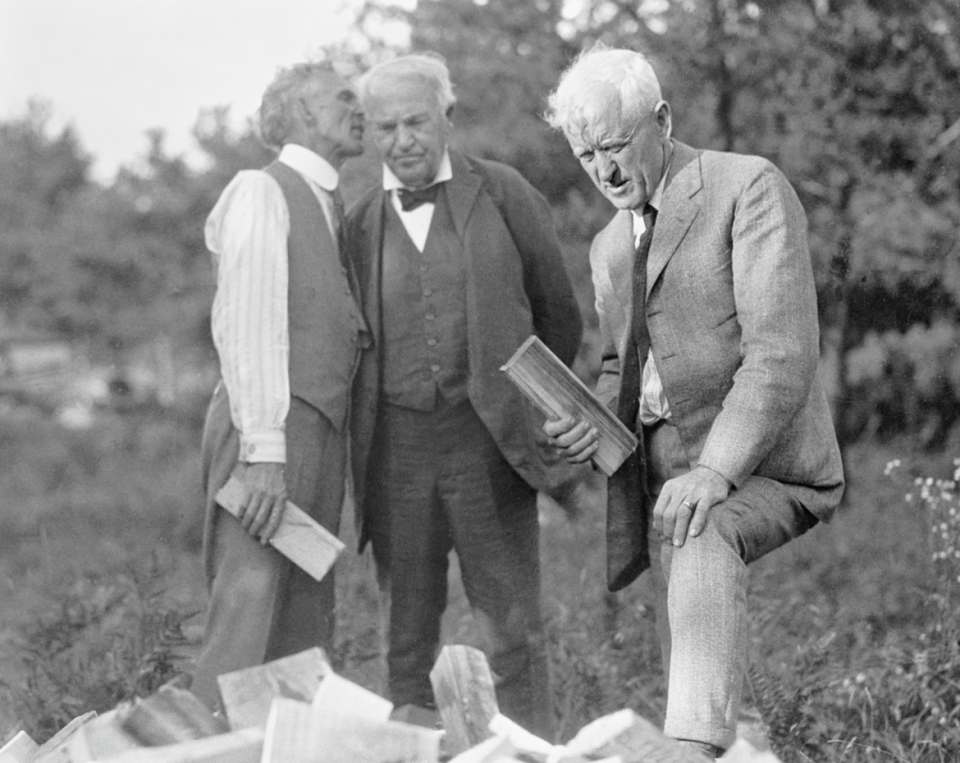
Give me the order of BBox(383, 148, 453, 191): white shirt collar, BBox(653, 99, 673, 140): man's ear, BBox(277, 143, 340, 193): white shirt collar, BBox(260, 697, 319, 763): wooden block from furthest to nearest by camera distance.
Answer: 1. BBox(383, 148, 453, 191): white shirt collar
2. BBox(277, 143, 340, 193): white shirt collar
3. BBox(653, 99, 673, 140): man's ear
4. BBox(260, 697, 319, 763): wooden block

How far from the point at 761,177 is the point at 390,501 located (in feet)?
5.77

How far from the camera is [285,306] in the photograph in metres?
4.08

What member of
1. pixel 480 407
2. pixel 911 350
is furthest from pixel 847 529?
pixel 480 407

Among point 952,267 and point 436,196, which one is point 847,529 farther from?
point 436,196

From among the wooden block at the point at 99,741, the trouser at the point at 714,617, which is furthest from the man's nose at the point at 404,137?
the wooden block at the point at 99,741

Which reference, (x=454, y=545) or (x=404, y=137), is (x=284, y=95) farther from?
(x=454, y=545)

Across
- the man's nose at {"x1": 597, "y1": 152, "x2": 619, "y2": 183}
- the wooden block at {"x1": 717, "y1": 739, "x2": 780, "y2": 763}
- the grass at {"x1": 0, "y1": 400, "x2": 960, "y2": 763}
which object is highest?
the man's nose at {"x1": 597, "y1": 152, "x2": 619, "y2": 183}

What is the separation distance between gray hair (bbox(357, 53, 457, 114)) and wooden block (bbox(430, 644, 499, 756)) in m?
2.14

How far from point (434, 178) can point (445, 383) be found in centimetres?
64

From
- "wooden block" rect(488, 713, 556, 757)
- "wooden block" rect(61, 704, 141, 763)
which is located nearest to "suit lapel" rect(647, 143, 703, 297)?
"wooden block" rect(488, 713, 556, 757)

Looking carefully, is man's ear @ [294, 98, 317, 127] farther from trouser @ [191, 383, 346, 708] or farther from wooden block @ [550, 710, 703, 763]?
wooden block @ [550, 710, 703, 763]

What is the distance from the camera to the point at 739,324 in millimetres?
3289

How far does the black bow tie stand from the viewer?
14.5ft

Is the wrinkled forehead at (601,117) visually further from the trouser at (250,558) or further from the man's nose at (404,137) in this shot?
the trouser at (250,558)
